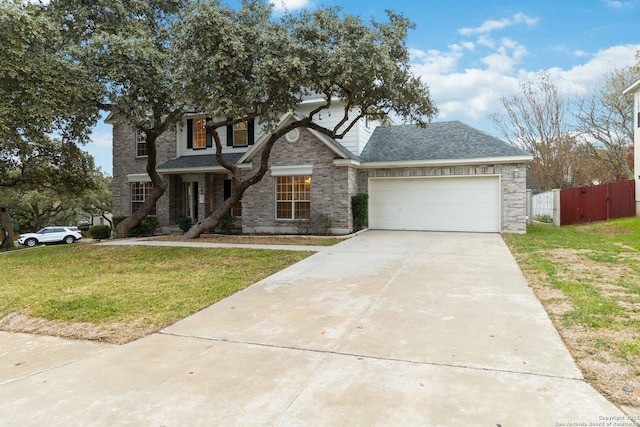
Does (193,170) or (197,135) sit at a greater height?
(197,135)

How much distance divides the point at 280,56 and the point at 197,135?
10.3 m

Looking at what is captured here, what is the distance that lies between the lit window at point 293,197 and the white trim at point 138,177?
23.4 feet

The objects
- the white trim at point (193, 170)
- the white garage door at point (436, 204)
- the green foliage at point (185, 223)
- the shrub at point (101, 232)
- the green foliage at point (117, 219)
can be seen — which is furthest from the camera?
the shrub at point (101, 232)

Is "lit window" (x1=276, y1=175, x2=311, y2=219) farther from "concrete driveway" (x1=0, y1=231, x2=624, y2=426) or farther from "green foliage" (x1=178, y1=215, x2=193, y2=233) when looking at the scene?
"concrete driveway" (x1=0, y1=231, x2=624, y2=426)

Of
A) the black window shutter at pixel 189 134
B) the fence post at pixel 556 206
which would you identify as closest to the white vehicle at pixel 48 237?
the black window shutter at pixel 189 134

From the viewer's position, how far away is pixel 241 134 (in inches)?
722

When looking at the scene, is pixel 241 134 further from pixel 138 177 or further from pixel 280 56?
pixel 280 56

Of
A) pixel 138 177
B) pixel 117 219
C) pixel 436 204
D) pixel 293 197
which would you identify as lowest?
pixel 117 219

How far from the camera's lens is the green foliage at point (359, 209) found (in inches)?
611

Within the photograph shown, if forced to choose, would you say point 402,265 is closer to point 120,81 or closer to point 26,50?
point 120,81

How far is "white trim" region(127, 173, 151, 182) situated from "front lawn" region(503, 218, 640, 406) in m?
16.0

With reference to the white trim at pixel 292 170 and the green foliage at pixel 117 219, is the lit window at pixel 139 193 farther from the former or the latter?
the white trim at pixel 292 170

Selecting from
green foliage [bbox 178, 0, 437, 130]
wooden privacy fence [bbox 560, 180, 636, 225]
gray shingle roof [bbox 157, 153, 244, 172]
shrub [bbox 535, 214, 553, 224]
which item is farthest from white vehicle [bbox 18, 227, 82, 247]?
wooden privacy fence [bbox 560, 180, 636, 225]

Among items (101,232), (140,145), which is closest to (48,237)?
(101,232)
